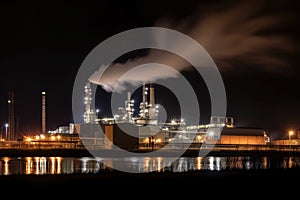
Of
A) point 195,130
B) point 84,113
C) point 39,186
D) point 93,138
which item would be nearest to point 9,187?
point 39,186

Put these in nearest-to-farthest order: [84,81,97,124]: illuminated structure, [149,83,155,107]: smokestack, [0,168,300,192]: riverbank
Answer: [0,168,300,192]: riverbank < [149,83,155,107]: smokestack < [84,81,97,124]: illuminated structure

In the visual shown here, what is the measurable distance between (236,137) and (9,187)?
287 ft

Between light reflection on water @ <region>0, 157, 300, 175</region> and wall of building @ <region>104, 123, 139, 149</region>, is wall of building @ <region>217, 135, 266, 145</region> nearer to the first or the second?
wall of building @ <region>104, 123, 139, 149</region>

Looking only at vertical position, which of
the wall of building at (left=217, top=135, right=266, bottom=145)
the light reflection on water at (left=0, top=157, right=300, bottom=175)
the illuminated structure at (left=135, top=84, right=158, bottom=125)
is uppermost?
the illuminated structure at (left=135, top=84, right=158, bottom=125)

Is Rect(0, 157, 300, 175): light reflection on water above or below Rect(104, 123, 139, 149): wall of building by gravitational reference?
below

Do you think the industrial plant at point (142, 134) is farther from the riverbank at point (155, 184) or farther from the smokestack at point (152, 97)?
the riverbank at point (155, 184)

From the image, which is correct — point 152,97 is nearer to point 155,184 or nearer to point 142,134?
point 142,134

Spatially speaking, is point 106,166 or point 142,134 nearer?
point 106,166

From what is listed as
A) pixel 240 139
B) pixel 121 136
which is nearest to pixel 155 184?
pixel 121 136

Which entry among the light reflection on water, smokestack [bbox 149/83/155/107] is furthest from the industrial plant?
the light reflection on water

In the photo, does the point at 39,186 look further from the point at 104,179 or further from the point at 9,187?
the point at 104,179

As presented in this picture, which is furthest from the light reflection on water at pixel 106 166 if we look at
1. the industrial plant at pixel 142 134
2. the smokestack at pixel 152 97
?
the smokestack at pixel 152 97

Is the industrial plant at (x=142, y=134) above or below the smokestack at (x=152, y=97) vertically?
below

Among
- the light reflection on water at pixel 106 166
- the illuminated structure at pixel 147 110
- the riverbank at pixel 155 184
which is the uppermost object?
the illuminated structure at pixel 147 110
